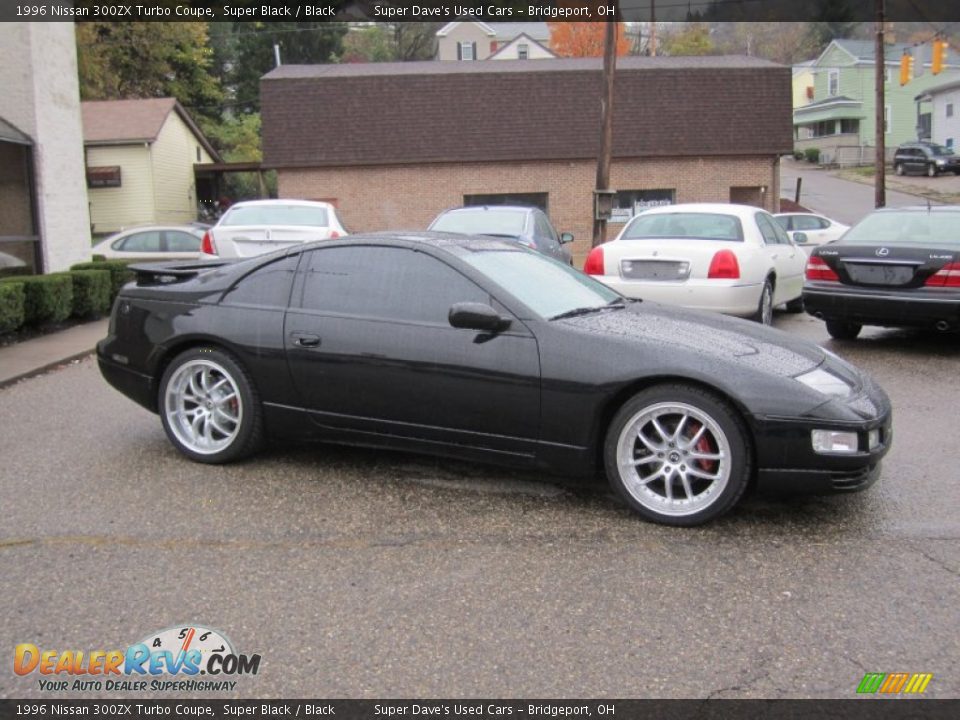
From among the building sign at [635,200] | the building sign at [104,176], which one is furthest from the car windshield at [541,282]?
the building sign at [104,176]

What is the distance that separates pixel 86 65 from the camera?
40.2m

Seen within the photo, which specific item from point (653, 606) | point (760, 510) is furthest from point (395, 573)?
point (760, 510)

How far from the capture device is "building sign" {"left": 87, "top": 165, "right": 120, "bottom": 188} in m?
33.9

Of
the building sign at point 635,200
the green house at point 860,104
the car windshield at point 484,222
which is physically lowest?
the car windshield at point 484,222

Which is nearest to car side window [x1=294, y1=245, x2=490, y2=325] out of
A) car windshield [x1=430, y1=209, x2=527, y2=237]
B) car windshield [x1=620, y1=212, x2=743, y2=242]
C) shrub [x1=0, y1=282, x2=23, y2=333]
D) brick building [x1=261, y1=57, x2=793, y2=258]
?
car windshield [x1=620, y1=212, x2=743, y2=242]

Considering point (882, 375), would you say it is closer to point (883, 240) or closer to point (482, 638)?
point (883, 240)

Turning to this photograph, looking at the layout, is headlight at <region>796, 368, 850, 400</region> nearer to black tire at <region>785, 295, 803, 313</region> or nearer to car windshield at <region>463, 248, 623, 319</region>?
car windshield at <region>463, 248, 623, 319</region>

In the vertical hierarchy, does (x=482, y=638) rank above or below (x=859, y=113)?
below

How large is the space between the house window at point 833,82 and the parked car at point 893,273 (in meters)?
61.9

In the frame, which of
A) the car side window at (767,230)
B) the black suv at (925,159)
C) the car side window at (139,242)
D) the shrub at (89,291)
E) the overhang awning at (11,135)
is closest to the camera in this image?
the car side window at (767,230)

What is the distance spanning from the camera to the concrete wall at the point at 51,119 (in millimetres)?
13586

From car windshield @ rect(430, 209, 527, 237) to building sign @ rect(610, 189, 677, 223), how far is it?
1536 centimetres

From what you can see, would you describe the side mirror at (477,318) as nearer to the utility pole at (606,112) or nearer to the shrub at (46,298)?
the shrub at (46,298)
